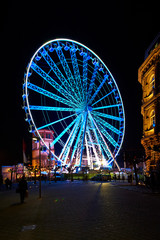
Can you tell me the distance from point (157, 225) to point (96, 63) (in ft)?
121

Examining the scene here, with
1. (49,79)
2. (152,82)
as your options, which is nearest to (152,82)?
(152,82)

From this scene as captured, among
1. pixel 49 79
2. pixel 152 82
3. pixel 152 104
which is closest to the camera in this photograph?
pixel 152 104

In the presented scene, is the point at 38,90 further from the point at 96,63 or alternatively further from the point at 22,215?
the point at 22,215

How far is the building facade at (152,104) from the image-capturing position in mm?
24484

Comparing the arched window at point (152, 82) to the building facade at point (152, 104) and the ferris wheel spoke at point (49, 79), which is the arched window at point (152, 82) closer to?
the building facade at point (152, 104)

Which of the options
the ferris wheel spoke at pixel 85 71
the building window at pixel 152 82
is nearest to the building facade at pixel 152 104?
the building window at pixel 152 82

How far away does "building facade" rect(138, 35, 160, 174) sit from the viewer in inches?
964

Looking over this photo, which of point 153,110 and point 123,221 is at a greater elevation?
point 153,110

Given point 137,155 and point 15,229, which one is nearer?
point 15,229

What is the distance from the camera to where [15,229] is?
8375 mm

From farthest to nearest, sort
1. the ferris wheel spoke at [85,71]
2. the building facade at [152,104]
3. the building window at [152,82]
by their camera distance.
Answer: the ferris wheel spoke at [85,71]
the building window at [152,82]
the building facade at [152,104]

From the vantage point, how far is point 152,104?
2577 cm

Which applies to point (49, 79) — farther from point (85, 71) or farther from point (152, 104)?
point (152, 104)

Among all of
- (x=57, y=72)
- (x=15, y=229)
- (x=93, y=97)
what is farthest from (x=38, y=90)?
(x=15, y=229)
